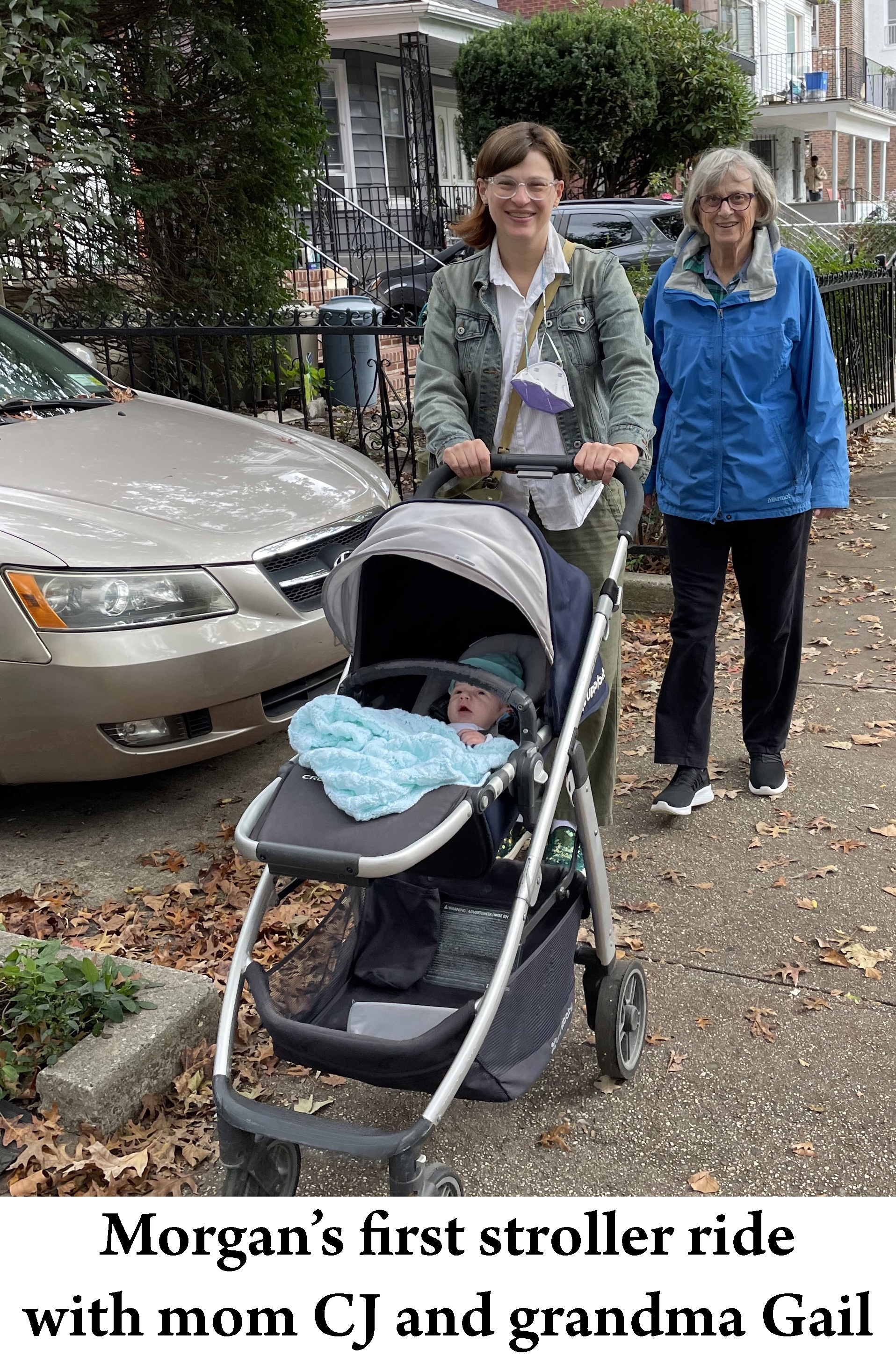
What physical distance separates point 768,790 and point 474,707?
2237mm

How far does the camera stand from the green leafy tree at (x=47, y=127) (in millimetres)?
7703

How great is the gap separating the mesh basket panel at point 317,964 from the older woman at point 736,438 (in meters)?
1.92

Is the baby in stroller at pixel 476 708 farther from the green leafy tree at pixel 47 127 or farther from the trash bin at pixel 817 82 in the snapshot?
the trash bin at pixel 817 82

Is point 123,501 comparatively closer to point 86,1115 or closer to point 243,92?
point 86,1115

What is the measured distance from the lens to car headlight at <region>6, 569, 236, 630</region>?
4.27 m

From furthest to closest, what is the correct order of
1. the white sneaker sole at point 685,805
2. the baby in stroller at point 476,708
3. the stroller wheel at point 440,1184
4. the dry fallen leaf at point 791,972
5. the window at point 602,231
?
1. the window at point 602,231
2. the white sneaker sole at point 685,805
3. the dry fallen leaf at point 791,972
4. the baby in stroller at point 476,708
5. the stroller wheel at point 440,1184

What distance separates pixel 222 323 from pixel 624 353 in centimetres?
544

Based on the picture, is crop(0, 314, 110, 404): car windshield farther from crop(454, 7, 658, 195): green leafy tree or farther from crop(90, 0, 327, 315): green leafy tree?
crop(454, 7, 658, 195): green leafy tree

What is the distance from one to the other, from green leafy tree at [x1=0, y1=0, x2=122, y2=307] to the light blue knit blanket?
617cm

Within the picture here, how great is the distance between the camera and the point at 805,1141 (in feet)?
9.75

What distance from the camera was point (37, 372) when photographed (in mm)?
5660

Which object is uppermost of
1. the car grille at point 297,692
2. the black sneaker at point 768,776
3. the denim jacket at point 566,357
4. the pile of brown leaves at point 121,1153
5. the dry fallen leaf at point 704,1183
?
the denim jacket at point 566,357

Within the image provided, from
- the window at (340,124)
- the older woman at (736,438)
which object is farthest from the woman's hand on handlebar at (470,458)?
the window at (340,124)

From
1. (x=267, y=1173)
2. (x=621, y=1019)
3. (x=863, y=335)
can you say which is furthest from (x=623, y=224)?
(x=267, y=1173)
